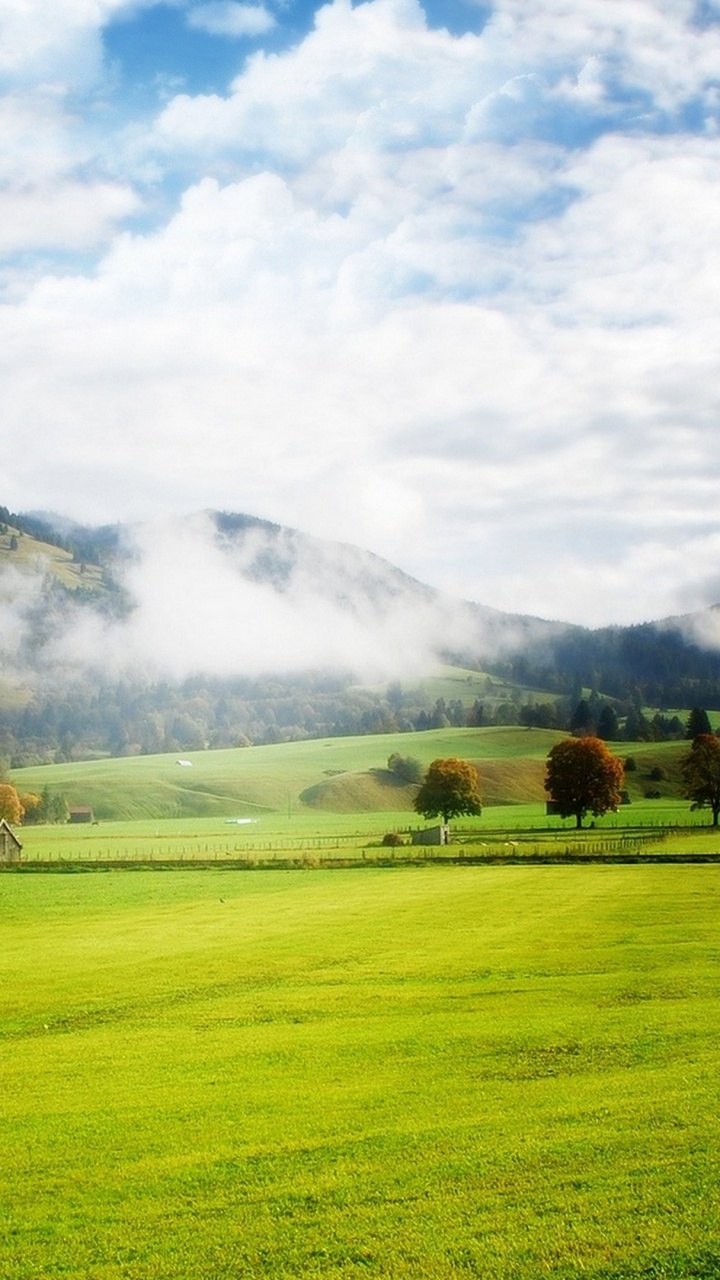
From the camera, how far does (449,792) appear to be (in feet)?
406

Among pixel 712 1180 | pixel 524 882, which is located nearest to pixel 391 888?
pixel 524 882

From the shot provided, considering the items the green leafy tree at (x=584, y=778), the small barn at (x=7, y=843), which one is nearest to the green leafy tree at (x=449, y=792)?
the green leafy tree at (x=584, y=778)

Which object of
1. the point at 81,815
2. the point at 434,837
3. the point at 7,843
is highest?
the point at 7,843

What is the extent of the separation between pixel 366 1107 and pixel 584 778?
110884 mm

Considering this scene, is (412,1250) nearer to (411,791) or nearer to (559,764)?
(559,764)

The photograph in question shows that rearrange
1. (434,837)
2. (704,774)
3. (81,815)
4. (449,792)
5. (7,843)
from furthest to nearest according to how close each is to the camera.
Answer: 1. (81,815)
2. (449,792)
3. (704,774)
4. (434,837)
5. (7,843)

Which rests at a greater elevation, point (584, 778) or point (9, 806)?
point (584, 778)

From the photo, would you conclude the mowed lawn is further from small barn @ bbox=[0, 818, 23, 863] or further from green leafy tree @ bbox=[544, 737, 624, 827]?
green leafy tree @ bbox=[544, 737, 624, 827]

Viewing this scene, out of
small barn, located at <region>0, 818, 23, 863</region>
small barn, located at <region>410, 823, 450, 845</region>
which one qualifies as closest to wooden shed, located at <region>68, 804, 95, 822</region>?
small barn, located at <region>0, 818, 23, 863</region>

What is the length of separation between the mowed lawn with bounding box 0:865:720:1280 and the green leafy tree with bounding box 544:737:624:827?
8681 cm

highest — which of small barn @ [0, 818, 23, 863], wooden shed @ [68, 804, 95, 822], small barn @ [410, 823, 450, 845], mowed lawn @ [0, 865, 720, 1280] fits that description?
mowed lawn @ [0, 865, 720, 1280]

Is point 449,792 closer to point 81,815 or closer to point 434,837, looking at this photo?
point 434,837

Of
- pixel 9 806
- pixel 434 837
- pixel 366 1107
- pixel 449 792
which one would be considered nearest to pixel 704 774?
pixel 449 792

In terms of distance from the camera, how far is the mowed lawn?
12188 millimetres
